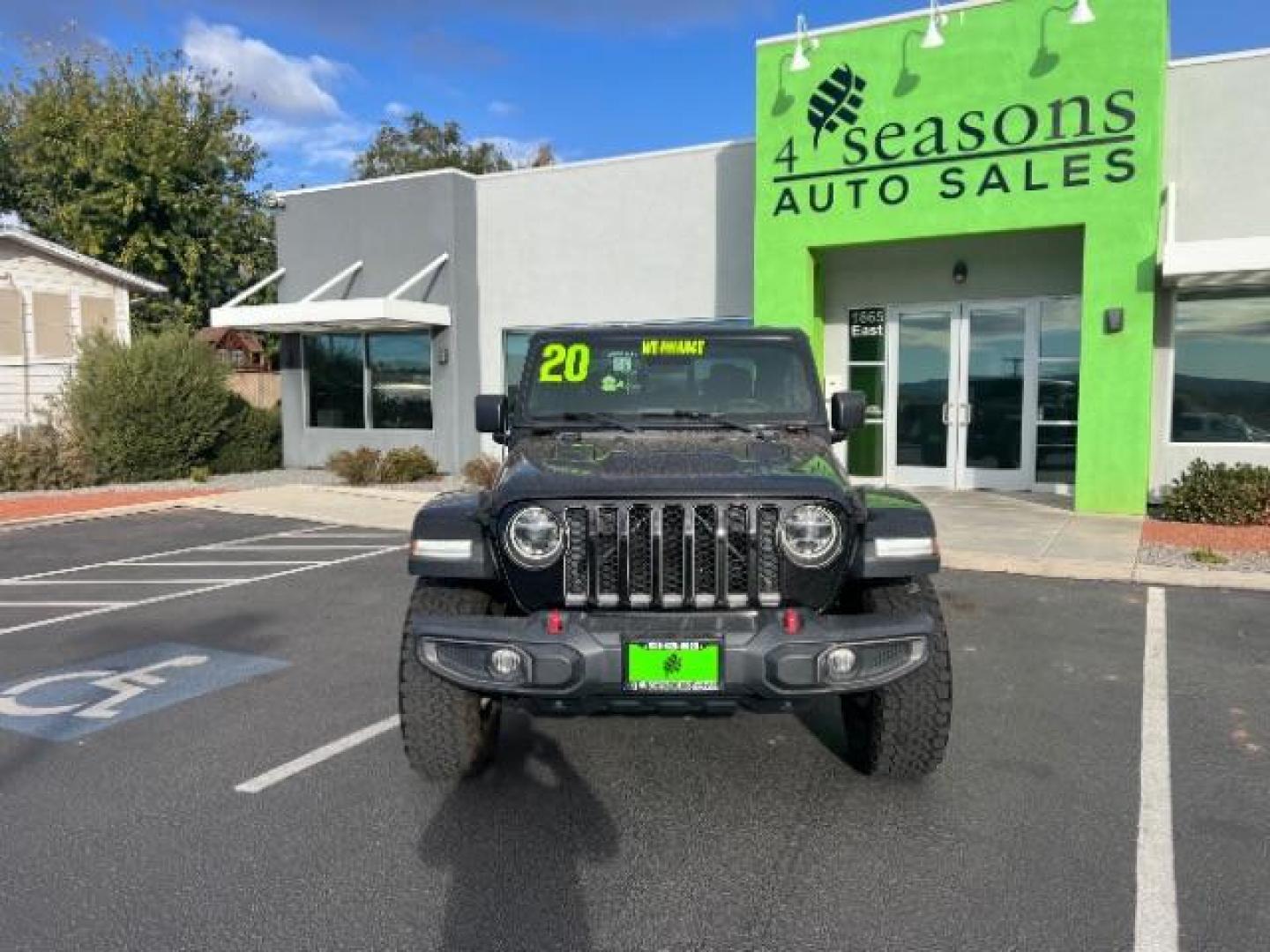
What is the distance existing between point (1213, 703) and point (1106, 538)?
4892mm

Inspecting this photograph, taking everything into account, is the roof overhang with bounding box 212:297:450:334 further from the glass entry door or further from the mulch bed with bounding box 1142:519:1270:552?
the mulch bed with bounding box 1142:519:1270:552

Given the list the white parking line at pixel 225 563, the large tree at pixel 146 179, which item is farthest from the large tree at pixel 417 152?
the white parking line at pixel 225 563

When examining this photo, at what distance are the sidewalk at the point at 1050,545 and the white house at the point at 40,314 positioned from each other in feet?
46.0

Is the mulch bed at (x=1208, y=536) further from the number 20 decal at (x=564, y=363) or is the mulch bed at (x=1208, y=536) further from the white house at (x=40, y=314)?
the white house at (x=40, y=314)

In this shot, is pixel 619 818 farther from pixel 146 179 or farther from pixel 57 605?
pixel 146 179

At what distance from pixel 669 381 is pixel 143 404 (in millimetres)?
13065

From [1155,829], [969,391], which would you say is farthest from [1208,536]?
[1155,829]

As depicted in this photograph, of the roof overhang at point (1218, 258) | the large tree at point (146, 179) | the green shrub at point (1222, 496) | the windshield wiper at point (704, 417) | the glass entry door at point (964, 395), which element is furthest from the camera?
the large tree at point (146, 179)

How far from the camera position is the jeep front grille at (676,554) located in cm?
343

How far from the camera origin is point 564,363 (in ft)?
15.9

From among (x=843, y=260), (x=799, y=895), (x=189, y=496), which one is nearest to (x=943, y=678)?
(x=799, y=895)

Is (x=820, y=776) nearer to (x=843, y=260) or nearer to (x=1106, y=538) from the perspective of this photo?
(x=1106, y=538)

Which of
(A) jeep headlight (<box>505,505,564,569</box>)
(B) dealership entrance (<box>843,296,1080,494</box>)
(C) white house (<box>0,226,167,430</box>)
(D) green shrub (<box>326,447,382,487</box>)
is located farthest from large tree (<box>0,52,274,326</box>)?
(A) jeep headlight (<box>505,505,564,569</box>)

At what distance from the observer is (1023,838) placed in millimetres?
3438
